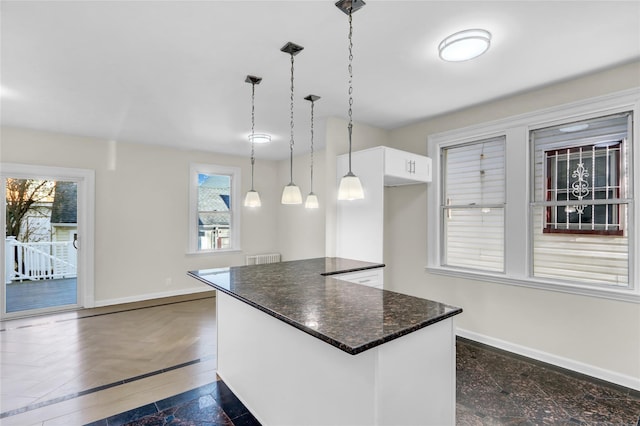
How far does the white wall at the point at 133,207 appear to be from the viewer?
14.9 feet

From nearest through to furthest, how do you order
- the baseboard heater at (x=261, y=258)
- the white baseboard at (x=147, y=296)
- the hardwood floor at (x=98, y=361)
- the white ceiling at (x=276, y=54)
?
1. the white ceiling at (x=276, y=54)
2. the hardwood floor at (x=98, y=361)
3. the white baseboard at (x=147, y=296)
4. the baseboard heater at (x=261, y=258)

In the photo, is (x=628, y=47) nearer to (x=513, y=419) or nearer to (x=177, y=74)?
(x=513, y=419)

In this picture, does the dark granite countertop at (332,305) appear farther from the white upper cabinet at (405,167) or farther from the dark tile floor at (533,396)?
the white upper cabinet at (405,167)

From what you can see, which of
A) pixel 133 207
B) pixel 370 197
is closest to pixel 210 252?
pixel 133 207

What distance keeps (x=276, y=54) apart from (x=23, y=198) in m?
4.53

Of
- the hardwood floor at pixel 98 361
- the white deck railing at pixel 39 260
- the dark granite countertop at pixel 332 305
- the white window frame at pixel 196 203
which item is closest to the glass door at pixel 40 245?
the white deck railing at pixel 39 260

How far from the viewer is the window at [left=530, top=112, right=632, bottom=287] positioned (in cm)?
269

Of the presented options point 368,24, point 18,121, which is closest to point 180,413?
point 368,24

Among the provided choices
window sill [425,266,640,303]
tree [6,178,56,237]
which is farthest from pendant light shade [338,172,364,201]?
tree [6,178,56,237]

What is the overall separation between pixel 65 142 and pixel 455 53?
5.24m

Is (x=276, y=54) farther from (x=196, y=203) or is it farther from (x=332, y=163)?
(x=196, y=203)

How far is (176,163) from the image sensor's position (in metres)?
5.57

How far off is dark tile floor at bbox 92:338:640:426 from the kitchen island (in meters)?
0.27

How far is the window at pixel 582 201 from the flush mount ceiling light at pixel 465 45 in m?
1.47
